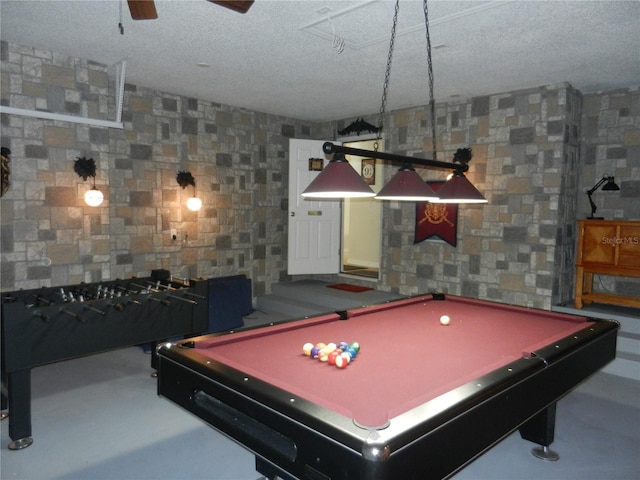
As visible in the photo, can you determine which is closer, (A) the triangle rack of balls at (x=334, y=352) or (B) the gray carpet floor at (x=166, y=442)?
(A) the triangle rack of balls at (x=334, y=352)

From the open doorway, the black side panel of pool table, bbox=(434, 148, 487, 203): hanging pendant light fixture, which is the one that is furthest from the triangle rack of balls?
the open doorway

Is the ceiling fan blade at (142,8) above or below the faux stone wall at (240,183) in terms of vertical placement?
above

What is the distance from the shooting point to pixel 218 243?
227 inches

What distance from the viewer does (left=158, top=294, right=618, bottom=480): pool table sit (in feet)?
4.37

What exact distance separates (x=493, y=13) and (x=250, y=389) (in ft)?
9.10

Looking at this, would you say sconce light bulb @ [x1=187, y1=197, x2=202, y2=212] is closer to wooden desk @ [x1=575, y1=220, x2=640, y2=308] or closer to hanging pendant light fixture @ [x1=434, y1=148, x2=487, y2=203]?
hanging pendant light fixture @ [x1=434, y1=148, x2=487, y2=203]

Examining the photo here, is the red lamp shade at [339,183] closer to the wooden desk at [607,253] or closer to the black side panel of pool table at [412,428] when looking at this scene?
the black side panel of pool table at [412,428]

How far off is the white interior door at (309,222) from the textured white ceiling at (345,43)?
1395mm

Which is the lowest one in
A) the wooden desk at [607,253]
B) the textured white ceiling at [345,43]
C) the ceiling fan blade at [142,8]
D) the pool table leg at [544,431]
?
the pool table leg at [544,431]

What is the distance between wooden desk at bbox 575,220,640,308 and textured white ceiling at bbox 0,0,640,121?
1.41 metres

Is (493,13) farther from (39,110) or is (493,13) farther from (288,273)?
(288,273)

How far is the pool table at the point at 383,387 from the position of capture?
133 cm

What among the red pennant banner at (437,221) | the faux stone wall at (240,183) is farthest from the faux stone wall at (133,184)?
the red pennant banner at (437,221)

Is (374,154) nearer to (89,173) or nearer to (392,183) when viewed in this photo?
(392,183)
